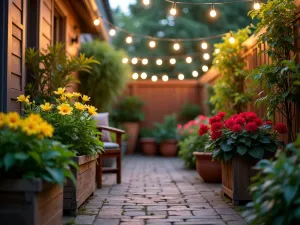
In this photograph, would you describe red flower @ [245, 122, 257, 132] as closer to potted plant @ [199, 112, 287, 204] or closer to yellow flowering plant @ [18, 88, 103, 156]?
potted plant @ [199, 112, 287, 204]

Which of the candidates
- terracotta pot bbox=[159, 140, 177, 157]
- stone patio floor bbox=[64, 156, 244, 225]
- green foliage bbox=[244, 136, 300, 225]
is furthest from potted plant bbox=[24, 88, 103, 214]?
terracotta pot bbox=[159, 140, 177, 157]

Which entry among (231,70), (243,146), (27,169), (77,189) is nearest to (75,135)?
(77,189)

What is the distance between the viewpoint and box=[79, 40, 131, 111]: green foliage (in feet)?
24.6

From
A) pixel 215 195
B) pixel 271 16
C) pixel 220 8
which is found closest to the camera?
pixel 271 16

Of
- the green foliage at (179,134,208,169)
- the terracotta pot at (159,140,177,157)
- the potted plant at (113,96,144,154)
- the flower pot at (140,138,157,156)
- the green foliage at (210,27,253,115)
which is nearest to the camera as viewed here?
the green foliage at (210,27,253,115)

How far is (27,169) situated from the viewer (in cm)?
241

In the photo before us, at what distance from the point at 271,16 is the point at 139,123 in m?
7.24

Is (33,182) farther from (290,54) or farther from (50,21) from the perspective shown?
(50,21)

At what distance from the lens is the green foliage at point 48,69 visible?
448cm

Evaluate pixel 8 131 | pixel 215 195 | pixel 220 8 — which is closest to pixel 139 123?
pixel 220 8

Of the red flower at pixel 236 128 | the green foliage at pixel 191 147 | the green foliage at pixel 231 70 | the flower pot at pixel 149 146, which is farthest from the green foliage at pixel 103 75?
the red flower at pixel 236 128

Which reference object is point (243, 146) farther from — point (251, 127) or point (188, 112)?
point (188, 112)

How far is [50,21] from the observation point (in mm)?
5352

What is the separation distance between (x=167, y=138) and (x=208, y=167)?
16.0ft
